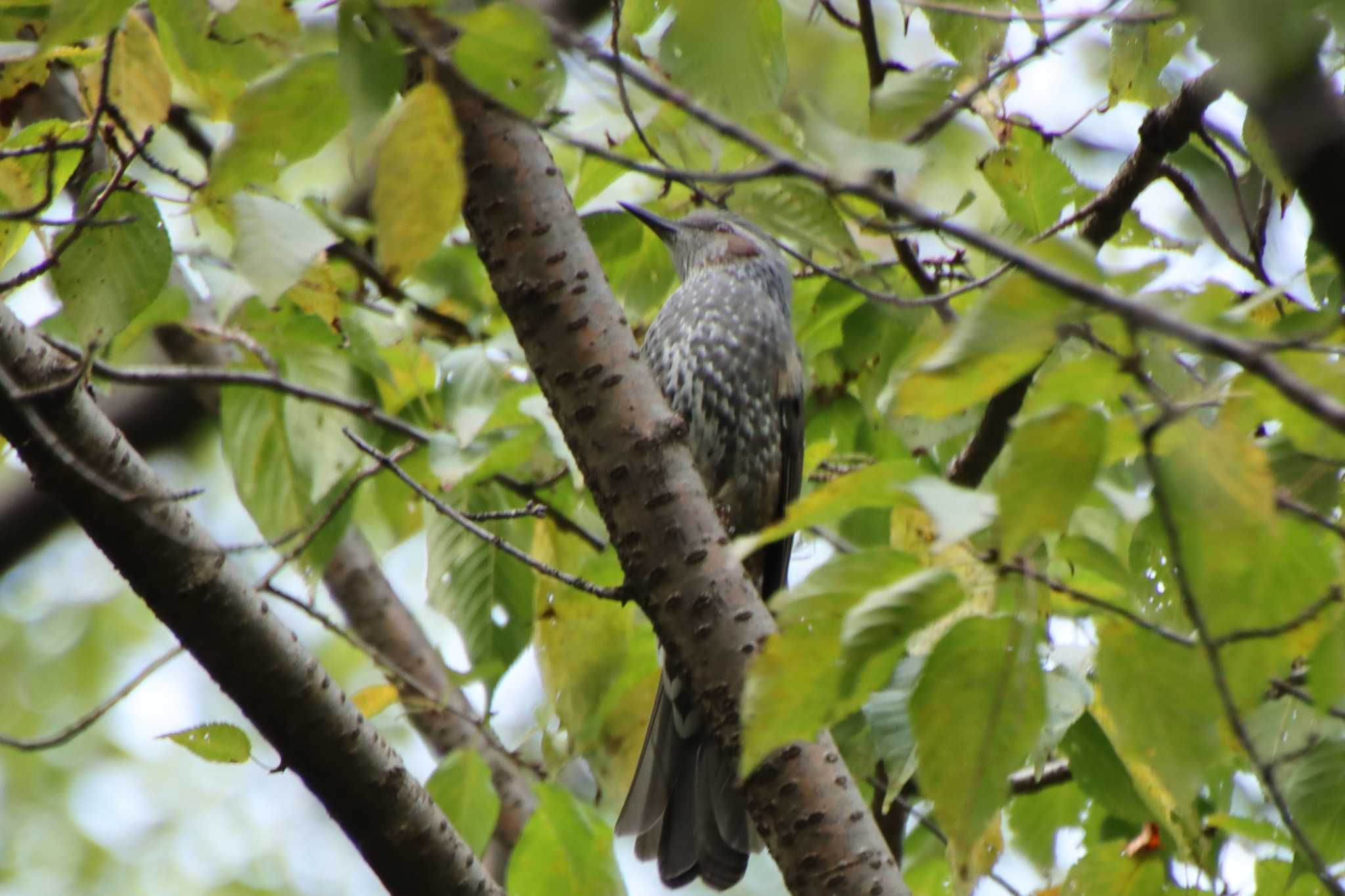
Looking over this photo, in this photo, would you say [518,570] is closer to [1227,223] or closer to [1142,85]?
[1142,85]

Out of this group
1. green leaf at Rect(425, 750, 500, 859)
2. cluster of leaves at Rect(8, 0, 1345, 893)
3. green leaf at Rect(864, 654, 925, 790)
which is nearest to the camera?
cluster of leaves at Rect(8, 0, 1345, 893)

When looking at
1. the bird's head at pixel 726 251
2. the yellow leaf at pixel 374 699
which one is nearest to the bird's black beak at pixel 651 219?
the bird's head at pixel 726 251

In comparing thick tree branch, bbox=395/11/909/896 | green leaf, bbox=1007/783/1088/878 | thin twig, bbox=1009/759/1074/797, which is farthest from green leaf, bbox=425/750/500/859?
green leaf, bbox=1007/783/1088/878

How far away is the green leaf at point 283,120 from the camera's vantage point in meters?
1.42

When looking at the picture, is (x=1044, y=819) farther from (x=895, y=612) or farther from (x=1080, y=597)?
(x=895, y=612)

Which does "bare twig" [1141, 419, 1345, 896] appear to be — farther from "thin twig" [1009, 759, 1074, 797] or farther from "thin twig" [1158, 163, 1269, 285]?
"thin twig" [1009, 759, 1074, 797]

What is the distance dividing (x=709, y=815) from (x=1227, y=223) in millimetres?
1916

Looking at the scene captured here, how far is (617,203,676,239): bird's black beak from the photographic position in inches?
117

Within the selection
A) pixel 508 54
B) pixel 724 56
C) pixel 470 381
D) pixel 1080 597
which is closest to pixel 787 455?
pixel 470 381

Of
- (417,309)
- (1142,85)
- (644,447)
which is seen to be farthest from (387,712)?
(1142,85)

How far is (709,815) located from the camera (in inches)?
122

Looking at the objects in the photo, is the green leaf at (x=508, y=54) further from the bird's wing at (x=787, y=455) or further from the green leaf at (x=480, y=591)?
the bird's wing at (x=787, y=455)

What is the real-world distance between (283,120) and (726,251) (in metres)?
2.99

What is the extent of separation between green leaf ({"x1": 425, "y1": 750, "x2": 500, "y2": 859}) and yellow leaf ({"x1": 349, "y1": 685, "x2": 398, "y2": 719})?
34 cm
